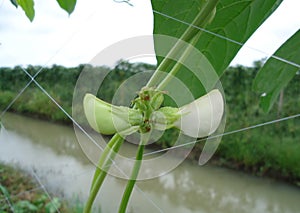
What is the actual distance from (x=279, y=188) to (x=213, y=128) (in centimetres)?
318

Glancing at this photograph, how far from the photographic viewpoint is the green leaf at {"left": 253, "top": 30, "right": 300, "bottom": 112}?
0.25 metres

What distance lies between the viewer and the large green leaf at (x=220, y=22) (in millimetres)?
248

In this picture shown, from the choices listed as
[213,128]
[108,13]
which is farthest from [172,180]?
[213,128]

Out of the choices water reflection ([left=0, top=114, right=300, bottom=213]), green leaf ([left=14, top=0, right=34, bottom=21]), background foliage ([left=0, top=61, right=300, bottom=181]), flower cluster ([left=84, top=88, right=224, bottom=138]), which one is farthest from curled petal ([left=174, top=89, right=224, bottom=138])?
background foliage ([left=0, top=61, right=300, bottom=181])

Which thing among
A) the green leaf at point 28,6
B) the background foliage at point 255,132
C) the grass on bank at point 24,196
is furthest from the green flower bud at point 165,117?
the background foliage at point 255,132

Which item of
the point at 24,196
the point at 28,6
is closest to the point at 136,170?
the point at 28,6

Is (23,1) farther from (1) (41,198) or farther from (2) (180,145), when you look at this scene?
(1) (41,198)

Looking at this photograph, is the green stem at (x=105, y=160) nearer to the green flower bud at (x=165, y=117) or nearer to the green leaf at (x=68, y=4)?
the green flower bud at (x=165, y=117)

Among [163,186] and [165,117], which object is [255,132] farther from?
[165,117]

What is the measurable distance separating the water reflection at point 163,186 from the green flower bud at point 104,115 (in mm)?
2161

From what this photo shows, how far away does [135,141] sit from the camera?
0.19 metres

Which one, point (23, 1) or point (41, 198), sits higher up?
point (23, 1)

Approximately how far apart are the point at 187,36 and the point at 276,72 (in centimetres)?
9

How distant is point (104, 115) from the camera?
169mm
